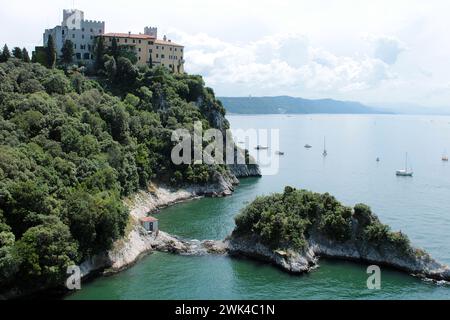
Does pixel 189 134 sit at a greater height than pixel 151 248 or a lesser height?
greater

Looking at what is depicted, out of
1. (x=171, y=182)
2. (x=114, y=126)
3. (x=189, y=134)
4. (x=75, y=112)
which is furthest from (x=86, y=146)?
(x=189, y=134)

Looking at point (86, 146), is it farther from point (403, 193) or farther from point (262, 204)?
point (403, 193)

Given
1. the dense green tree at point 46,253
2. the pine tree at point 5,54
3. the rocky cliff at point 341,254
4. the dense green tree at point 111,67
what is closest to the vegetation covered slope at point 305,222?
the rocky cliff at point 341,254

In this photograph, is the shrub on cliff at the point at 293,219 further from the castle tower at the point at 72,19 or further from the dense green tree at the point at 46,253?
the castle tower at the point at 72,19

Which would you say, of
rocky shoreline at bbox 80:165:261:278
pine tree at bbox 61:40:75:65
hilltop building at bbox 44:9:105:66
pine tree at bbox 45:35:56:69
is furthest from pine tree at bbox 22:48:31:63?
rocky shoreline at bbox 80:165:261:278

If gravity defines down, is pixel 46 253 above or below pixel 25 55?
below
